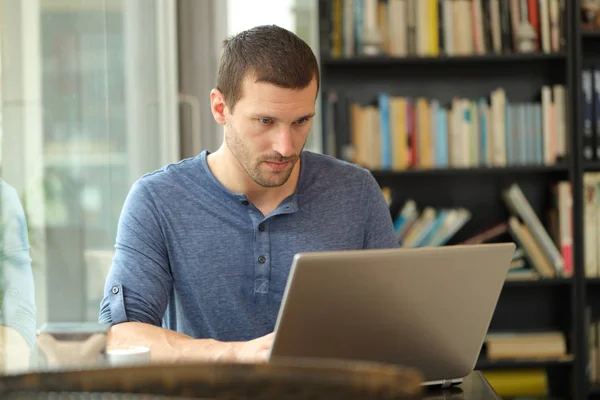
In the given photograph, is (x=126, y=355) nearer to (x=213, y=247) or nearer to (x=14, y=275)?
(x=14, y=275)

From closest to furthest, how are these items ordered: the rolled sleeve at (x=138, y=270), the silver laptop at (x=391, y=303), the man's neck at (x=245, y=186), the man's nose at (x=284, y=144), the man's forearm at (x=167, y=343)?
the silver laptop at (x=391, y=303) < the man's forearm at (x=167, y=343) < the rolled sleeve at (x=138, y=270) < the man's nose at (x=284, y=144) < the man's neck at (x=245, y=186)

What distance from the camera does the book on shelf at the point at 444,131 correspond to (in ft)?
10.9

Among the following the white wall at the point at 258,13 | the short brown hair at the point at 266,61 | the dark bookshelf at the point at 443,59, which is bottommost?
the short brown hair at the point at 266,61

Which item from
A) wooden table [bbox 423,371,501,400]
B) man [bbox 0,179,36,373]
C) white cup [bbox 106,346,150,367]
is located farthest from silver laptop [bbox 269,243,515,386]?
man [bbox 0,179,36,373]

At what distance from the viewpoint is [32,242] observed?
180cm

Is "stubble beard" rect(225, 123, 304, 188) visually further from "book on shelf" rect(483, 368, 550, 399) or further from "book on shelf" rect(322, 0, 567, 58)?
"book on shelf" rect(483, 368, 550, 399)

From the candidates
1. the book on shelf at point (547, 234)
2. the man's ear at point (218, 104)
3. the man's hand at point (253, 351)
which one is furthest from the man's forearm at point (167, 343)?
the book on shelf at point (547, 234)

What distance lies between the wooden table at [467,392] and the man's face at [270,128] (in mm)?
612

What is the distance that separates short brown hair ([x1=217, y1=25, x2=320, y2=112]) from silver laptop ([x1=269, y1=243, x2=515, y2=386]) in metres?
0.66

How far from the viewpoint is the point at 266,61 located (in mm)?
1779

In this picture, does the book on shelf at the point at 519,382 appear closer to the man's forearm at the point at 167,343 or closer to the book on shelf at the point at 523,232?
the book on shelf at the point at 523,232

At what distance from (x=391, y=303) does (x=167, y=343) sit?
1.65ft

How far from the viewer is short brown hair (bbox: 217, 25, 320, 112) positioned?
177 centimetres

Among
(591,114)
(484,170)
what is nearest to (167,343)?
(484,170)
